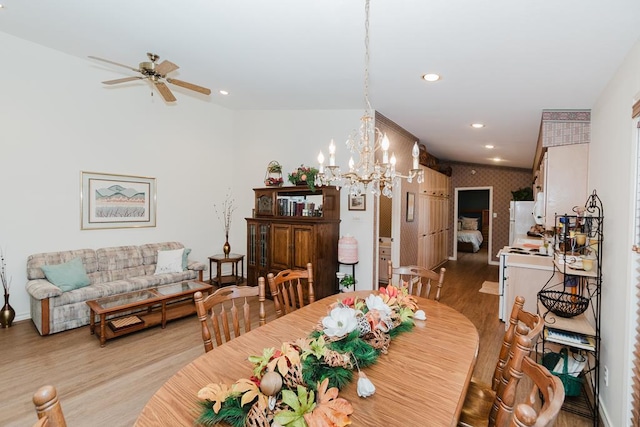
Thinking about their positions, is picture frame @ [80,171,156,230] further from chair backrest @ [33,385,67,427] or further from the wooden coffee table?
chair backrest @ [33,385,67,427]

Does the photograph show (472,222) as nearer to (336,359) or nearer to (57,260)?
(336,359)

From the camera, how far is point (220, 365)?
1.42 meters

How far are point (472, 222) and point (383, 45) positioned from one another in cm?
939

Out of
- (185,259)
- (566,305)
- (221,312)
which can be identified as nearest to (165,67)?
(221,312)

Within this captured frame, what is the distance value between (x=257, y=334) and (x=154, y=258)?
12.3 feet

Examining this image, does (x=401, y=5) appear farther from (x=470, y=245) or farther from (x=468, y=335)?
(x=470, y=245)

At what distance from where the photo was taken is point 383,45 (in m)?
2.47

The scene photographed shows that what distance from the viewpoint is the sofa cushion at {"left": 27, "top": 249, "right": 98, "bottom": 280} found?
3.76m

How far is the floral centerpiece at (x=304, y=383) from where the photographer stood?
38.6 inches

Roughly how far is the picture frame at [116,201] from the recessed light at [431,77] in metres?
4.26

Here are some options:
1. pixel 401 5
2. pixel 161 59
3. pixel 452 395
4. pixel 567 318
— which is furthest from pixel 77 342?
pixel 567 318

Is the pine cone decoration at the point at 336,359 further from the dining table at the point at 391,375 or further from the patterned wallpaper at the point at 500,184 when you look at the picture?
the patterned wallpaper at the point at 500,184

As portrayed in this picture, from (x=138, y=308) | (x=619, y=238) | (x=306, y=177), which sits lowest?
(x=138, y=308)

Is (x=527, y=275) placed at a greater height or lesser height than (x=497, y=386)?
greater
